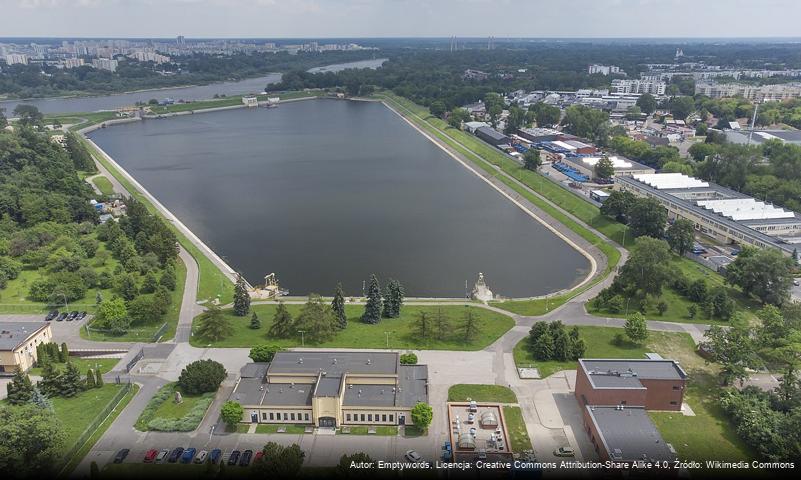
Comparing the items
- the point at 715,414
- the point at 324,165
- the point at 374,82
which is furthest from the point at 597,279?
the point at 374,82

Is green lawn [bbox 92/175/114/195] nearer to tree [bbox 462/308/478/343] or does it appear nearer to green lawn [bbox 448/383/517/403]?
tree [bbox 462/308/478/343]

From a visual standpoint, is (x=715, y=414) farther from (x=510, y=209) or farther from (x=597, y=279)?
(x=510, y=209)

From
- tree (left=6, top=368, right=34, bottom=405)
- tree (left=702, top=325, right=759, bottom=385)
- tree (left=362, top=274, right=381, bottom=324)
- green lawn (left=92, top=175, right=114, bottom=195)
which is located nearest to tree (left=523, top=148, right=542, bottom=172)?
tree (left=362, top=274, right=381, bottom=324)

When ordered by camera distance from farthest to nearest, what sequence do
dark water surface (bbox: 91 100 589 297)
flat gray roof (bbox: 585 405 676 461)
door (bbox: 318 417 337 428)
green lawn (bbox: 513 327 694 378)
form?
1. dark water surface (bbox: 91 100 589 297)
2. green lawn (bbox: 513 327 694 378)
3. door (bbox: 318 417 337 428)
4. flat gray roof (bbox: 585 405 676 461)

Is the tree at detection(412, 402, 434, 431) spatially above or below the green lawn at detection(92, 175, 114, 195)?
below

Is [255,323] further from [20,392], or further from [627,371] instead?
[627,371]

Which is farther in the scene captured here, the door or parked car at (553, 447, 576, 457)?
the door

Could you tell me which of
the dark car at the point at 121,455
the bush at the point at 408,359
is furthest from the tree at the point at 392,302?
the dark car at the point at 121,455
